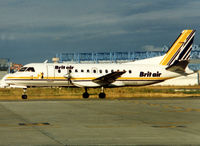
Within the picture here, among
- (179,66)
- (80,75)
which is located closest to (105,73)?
(80,75)

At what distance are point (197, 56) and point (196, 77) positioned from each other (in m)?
32.7

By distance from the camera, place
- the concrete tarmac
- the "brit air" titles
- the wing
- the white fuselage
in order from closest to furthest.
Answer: the concrete tarmac
the wing
the white fuselage
the "brit air" titles

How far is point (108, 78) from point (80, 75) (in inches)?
106

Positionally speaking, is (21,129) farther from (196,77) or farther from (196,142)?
(196,77)

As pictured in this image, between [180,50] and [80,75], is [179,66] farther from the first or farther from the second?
[80,75]

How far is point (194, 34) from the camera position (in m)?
38.3

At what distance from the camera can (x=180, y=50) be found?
124 feet

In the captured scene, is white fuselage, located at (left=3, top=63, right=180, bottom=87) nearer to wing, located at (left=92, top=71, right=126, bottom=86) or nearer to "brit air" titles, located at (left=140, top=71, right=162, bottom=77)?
"brit air" titles, located at (left=140, top=71, right=162, bottom=77)

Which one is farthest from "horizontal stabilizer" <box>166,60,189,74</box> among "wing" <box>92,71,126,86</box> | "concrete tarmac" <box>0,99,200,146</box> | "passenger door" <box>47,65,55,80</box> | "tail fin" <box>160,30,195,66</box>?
"concrete tarmac" <box>0,99,200,146</box>

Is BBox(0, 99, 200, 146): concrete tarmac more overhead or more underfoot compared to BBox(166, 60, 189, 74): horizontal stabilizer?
more underfoot

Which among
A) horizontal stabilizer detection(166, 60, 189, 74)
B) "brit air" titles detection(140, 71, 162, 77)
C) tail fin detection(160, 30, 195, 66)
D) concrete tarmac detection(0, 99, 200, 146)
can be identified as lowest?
concrete tarmac detection(0, 99, 200, 146)

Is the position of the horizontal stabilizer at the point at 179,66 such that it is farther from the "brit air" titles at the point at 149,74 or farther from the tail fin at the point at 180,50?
the tail fin at the point at 180,50

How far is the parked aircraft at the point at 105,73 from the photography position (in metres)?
33.9

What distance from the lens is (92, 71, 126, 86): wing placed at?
110ft
